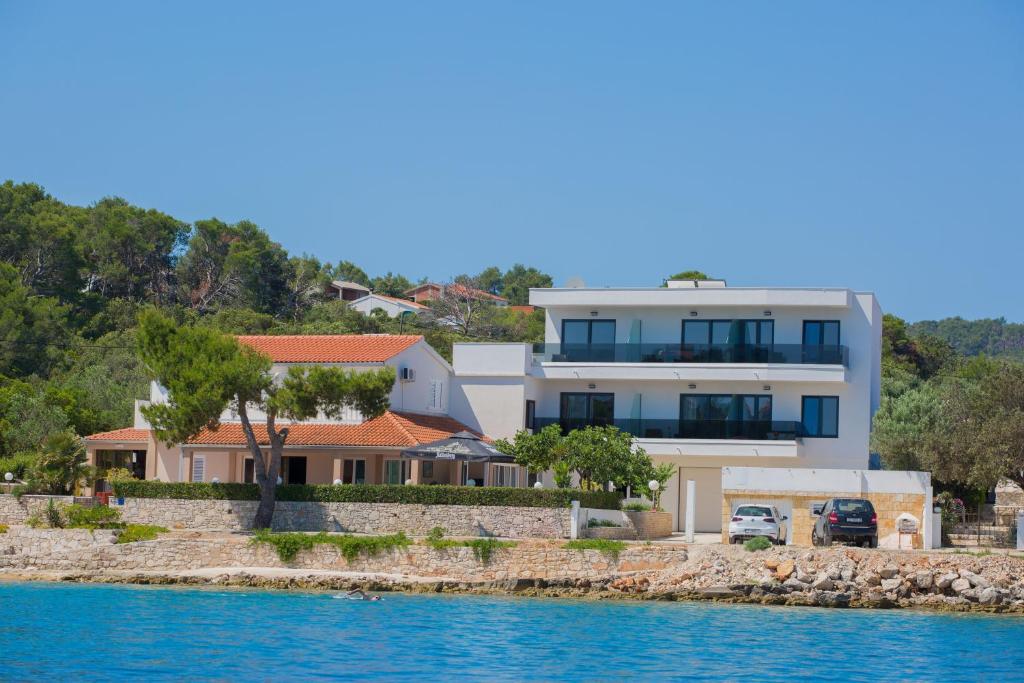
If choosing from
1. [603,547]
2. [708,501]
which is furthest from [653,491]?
[603,547]

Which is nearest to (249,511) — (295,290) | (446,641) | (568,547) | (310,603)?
(310,603)

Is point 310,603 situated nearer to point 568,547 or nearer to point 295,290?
point 568,547

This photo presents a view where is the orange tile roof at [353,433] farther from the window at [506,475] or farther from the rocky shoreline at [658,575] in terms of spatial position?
the rocky shoreline at [658,575]

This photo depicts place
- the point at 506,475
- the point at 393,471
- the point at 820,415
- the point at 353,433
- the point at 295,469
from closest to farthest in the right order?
the point at 353,433 → the point at 393,471 → the point at 295,469 → the point at 820,415 → the point at 506,475

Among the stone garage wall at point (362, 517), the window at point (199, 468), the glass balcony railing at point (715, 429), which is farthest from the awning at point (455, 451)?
the window at point (199, 468)

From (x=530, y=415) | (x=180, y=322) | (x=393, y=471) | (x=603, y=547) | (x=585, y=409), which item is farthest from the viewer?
(x=180, y=322)

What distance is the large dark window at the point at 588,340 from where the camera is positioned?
2083 inches

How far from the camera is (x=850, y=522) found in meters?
41.5

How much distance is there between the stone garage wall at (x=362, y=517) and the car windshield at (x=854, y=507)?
27.8 ft

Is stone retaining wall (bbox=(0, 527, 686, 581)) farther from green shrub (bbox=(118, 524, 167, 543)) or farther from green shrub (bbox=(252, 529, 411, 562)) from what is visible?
green shrub (bbox=(118, 524, 167, 543))

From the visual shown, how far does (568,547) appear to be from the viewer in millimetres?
40375

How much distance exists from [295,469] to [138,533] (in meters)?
7.94

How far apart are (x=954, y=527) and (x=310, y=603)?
2403 cm

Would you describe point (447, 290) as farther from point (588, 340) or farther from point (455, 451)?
point (455, 451)
